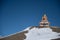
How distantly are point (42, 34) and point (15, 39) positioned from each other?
2.16 feet

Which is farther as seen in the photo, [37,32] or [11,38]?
[11,38]

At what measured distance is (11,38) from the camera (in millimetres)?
1774

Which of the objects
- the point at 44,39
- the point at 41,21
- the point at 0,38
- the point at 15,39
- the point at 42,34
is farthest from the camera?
the point at 41,21

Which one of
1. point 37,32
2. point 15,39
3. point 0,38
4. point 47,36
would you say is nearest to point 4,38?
point 0,38

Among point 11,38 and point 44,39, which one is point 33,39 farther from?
point 11,38

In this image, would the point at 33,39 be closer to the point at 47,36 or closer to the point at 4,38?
the point at 47,36

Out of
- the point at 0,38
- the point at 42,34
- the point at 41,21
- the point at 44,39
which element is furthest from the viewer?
the point at 41,21

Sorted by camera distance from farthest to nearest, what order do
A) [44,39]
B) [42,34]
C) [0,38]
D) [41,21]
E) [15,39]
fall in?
[41,21] → [0,38] → [15,39] → [42,34] → [44,39]

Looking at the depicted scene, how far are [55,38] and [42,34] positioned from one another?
0.46 feet

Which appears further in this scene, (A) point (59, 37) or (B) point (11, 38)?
(B) point (11, 38)

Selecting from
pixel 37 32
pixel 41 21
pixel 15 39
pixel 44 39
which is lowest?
pixel 44 39

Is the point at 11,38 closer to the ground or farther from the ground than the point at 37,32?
farther from the ground

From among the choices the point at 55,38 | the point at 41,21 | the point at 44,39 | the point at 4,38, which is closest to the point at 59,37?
the point at 55,38

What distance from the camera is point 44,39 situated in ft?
3.42
